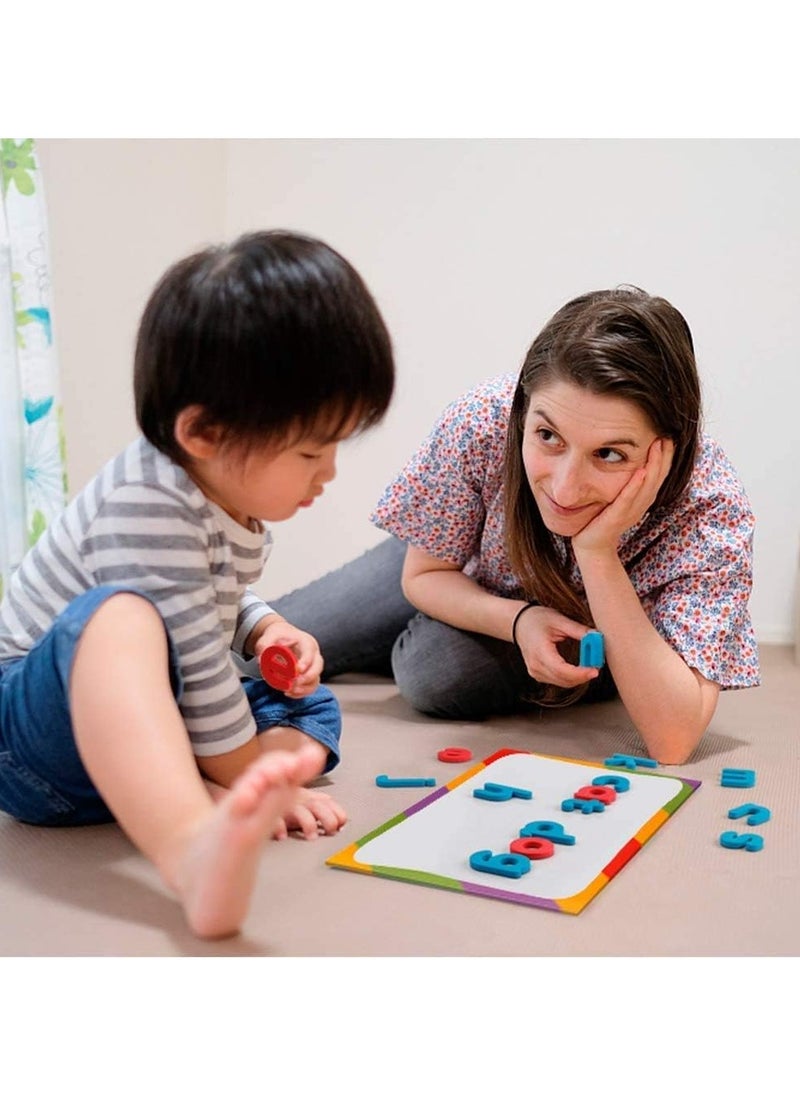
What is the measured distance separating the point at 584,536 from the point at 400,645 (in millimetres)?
410

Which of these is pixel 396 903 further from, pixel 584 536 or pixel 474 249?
pixel 474 249

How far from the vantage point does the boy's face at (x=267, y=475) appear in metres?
0.95

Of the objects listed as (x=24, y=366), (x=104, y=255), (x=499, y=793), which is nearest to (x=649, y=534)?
(x=499, y=793)

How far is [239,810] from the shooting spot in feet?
2.37

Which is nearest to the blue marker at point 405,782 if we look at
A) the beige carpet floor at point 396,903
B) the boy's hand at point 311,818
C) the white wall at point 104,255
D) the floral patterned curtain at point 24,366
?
the beige carpet floor at point 396,903

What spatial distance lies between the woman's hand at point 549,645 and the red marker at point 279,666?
337mm

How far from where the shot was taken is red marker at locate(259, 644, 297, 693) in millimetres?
1161

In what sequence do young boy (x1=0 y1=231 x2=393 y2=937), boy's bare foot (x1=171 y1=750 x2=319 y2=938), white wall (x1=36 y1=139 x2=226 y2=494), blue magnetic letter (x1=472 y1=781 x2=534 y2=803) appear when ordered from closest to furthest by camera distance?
boy's bare foot (x1=171 y1=750 x2=319 y2=938), young boy (x1=0 y1=231 x2=393 y2=937), blue magnetic letter (x1=472 y1=781 x2=534 y2=803), white wall (x1=36 y1=139 x2=226 y2=494)

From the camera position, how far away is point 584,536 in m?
1.31

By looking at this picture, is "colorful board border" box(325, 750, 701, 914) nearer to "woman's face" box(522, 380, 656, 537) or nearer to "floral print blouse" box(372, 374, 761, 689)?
"floral print blouse" box(372, 374, 761, 689)

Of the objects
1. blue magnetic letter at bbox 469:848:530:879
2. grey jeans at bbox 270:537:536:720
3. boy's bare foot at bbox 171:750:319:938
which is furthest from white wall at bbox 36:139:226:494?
boy's bare foot at bbox 171:750:319:938

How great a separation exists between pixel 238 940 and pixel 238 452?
0.37m

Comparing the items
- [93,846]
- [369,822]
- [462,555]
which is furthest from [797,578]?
[93,846]

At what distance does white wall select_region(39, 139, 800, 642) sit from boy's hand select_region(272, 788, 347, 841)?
1.26 metres
